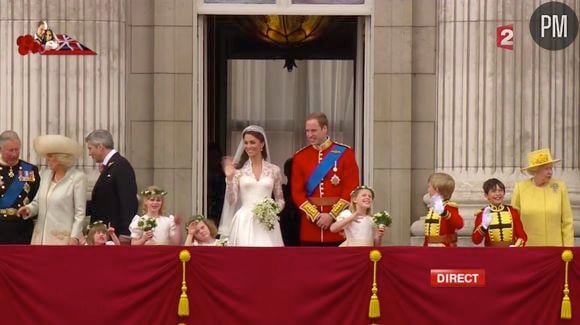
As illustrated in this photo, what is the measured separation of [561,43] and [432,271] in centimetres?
472

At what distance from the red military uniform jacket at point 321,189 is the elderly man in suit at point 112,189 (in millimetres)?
1685

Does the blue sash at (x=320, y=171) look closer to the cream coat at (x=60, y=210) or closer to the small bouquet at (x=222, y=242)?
the small bouquet at (x=222, y=242)

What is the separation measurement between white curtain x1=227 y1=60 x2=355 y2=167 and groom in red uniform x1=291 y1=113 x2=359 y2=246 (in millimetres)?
2630

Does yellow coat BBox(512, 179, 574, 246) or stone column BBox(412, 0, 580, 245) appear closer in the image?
yellow coat BBox(512, 179, 574, 246)

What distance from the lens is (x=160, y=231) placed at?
54.3 feet

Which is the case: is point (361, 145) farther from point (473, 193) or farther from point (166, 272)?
point (166, 272)

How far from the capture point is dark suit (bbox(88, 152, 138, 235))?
17.1 meters

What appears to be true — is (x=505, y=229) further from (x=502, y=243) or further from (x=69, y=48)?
(x=69, y=48)

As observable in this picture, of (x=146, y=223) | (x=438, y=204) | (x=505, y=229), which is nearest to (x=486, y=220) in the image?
(x=505, y=229)

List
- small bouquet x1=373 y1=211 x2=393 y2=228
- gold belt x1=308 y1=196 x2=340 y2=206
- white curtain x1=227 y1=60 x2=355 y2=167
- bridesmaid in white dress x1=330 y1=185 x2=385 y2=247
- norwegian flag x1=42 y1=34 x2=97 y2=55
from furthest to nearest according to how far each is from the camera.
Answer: white curtain x1=227 y1=60 x2=355 y2=167
norwegian flag x1=42 y1=34 x2=97 y2=55
gold belt x1=308 y1=196 x2=340 y2=206
bridesmaid in white dress x1=330 y1=185 x2=385 y2=247
small bouquet x1=373 y1=211 x2=393 y2=228

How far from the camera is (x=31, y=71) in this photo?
18875 mm

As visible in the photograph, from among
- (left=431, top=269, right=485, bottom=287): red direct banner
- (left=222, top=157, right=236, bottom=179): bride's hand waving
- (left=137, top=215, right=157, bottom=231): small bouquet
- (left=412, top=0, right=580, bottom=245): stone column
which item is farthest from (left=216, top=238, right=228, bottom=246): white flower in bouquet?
(left=412, top=0, right=580, bottom=245): stone column

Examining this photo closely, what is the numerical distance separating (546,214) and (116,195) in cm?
427

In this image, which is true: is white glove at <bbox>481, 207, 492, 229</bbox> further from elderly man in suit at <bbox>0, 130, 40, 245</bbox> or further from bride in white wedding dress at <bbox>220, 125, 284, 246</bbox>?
elderly man in suit at <bbox>0, 130, 40, 245</bbox>
